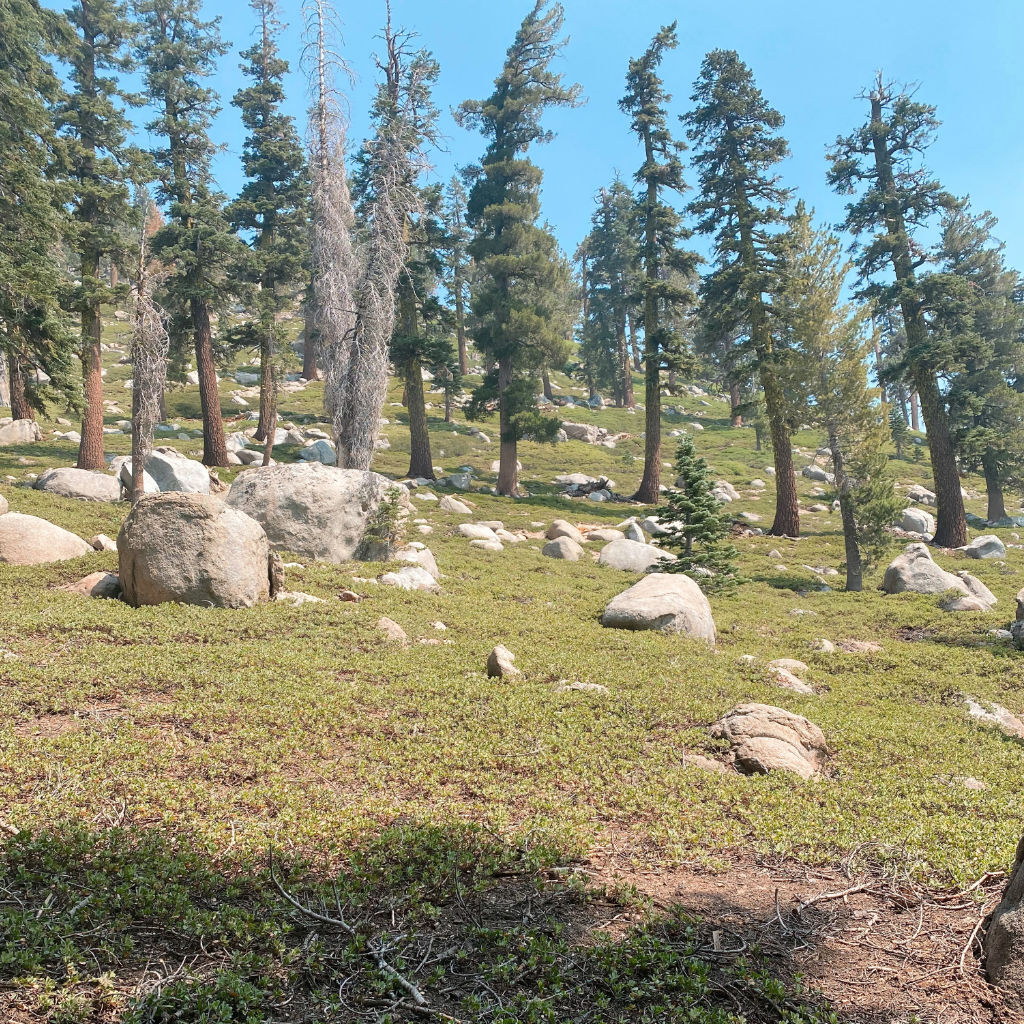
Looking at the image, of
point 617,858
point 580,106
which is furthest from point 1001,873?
point 580,106

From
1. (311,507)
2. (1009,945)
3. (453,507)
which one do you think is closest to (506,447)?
(453,507)

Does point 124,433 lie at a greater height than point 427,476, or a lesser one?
greater

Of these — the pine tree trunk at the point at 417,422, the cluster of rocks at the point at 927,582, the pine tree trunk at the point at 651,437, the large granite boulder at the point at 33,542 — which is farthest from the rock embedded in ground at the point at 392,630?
the pine tree trunk at the point at 651,437

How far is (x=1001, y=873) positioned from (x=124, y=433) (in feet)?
104

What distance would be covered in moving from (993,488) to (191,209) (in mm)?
33813

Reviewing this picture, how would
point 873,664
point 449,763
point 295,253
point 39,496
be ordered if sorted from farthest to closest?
point 295,253 → point 39,496 → point 873,664 → point 449,763

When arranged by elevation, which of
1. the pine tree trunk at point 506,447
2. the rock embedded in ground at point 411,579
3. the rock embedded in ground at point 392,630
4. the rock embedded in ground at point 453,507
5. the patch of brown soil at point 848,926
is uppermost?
the pine tree trunk at point 506,447

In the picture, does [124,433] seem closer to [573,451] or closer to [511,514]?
[511,514]

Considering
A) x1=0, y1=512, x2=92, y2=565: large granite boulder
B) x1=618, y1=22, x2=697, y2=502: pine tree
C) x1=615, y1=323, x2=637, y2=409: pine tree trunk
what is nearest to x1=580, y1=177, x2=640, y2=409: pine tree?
x1=615, y1=323, x2=637, y2=409: pine tree trunk

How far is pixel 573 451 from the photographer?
37.6 m

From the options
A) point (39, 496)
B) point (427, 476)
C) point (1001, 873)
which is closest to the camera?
point (1001, 873)

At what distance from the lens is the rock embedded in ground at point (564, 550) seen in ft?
59.5

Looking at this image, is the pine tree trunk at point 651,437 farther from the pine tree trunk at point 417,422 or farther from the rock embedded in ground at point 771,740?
the rock embedded in ground at point 771,740

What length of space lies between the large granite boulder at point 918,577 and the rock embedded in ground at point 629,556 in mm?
5262
